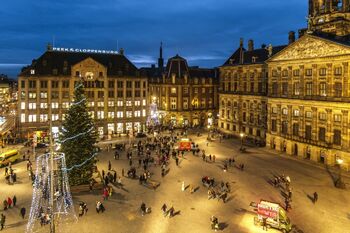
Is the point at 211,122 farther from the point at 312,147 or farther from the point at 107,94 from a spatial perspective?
the point at 312,147

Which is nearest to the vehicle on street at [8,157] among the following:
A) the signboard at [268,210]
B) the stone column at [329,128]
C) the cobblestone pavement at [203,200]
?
the cobblestone pavement at [203,200]

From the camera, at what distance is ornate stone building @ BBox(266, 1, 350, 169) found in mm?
52500

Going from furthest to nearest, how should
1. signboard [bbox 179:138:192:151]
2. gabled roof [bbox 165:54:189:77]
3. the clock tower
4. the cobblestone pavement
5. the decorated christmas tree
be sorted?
gabled roof [bbox 165:54:189:77] → signboard [bbox 179:138:192:151] → the clock tower → the decorated christmas tree → the cobblestone pavement

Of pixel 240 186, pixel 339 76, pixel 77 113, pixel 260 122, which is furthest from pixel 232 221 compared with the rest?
pixel 260 122

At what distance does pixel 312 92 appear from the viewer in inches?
2295

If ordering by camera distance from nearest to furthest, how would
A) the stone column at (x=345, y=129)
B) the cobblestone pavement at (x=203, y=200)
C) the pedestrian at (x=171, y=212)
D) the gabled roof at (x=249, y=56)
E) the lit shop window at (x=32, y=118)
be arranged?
the cobblestone pavement at (x=203, y=200) < the pedestrian at (x=171, y=212) < the stone column at (x=345, y=129) < the lit shop window at (x=32, y=118) < the gabled roof at (x=249, y=56)

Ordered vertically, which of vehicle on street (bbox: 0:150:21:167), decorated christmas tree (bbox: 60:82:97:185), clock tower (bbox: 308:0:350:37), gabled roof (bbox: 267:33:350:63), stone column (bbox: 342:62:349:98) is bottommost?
vehicle on street (bbox: 0:150:21:167)

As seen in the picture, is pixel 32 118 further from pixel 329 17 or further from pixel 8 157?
pixel 329 17

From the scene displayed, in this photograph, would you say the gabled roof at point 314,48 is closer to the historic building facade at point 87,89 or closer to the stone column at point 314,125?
the stone column at point 314,125

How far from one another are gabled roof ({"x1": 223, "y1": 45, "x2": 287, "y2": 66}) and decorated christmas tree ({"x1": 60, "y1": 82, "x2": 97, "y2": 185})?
1908 inches

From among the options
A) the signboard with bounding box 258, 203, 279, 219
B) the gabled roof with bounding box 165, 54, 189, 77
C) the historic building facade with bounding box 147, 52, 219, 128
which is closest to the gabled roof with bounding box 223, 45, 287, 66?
the historic building facade with bounding box 147, 52, 219, 128

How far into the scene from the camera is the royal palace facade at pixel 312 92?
52.7 m

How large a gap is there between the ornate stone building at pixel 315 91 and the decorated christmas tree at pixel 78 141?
3924 centimetres

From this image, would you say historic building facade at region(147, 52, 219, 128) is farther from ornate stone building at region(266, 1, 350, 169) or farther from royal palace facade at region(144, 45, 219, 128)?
ornate stone building at region(266, 1, 350, 169)
